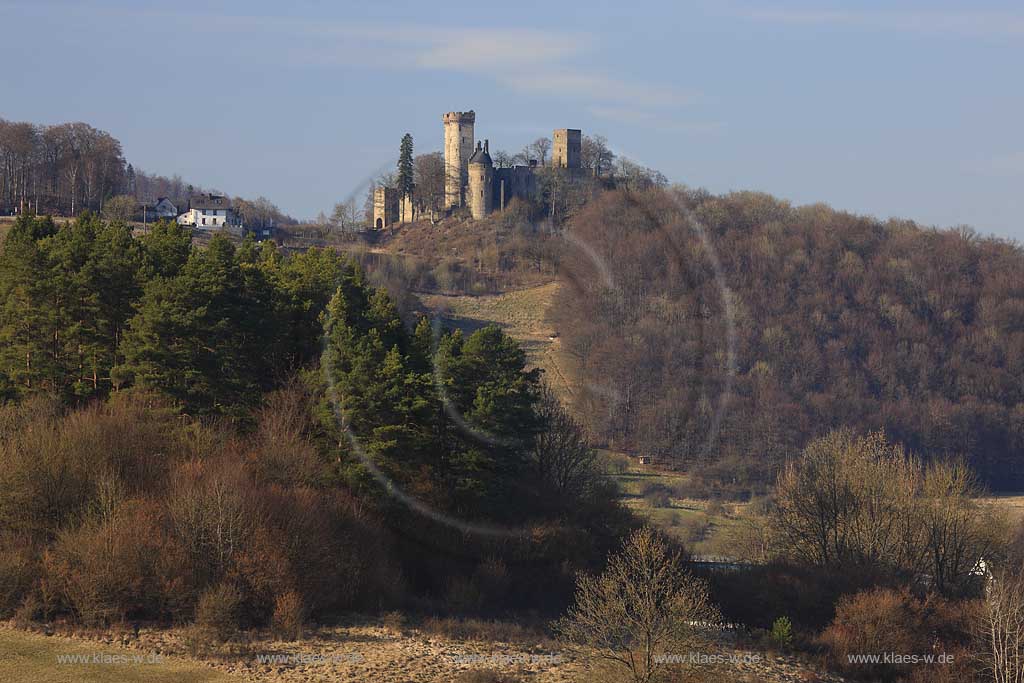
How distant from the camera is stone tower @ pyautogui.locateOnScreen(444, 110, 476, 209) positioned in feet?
318

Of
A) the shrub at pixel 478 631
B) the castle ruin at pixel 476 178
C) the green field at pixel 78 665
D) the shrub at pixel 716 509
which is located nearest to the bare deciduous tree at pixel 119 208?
the castle ruin at pixel 476 178

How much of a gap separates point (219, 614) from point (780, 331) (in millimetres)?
65041

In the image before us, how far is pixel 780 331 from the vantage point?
269 feet

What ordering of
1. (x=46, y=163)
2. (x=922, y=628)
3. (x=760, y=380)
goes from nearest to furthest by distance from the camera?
(x=922, y=628)
(x=760, y=380)
(x=46, y=163)

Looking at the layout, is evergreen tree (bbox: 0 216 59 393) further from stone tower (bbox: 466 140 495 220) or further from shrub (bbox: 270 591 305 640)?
stone tower (bbox: 466 140 495 220)

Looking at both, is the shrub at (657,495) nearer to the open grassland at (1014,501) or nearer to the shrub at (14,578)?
the open grassland at (1014,501)

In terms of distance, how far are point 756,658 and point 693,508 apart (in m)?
26.6

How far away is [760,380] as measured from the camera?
7375 cm

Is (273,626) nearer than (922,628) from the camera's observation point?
Yes

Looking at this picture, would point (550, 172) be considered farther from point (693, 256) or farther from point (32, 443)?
point (32, 443)

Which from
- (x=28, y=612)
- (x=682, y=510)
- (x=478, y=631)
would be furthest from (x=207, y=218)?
(x=28, y=612)

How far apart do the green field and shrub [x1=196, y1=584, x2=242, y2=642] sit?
4.00ft

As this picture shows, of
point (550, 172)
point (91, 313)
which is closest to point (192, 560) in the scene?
point (91, 313)

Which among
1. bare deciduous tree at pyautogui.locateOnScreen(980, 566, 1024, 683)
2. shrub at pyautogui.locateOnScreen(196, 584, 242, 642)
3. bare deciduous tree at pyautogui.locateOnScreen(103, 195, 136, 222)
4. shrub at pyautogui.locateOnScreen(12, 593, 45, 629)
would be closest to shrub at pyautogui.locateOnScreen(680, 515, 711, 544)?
bare deciduous tree at pyautogui.locateOnScreen(980, 566, 1024, 683)
